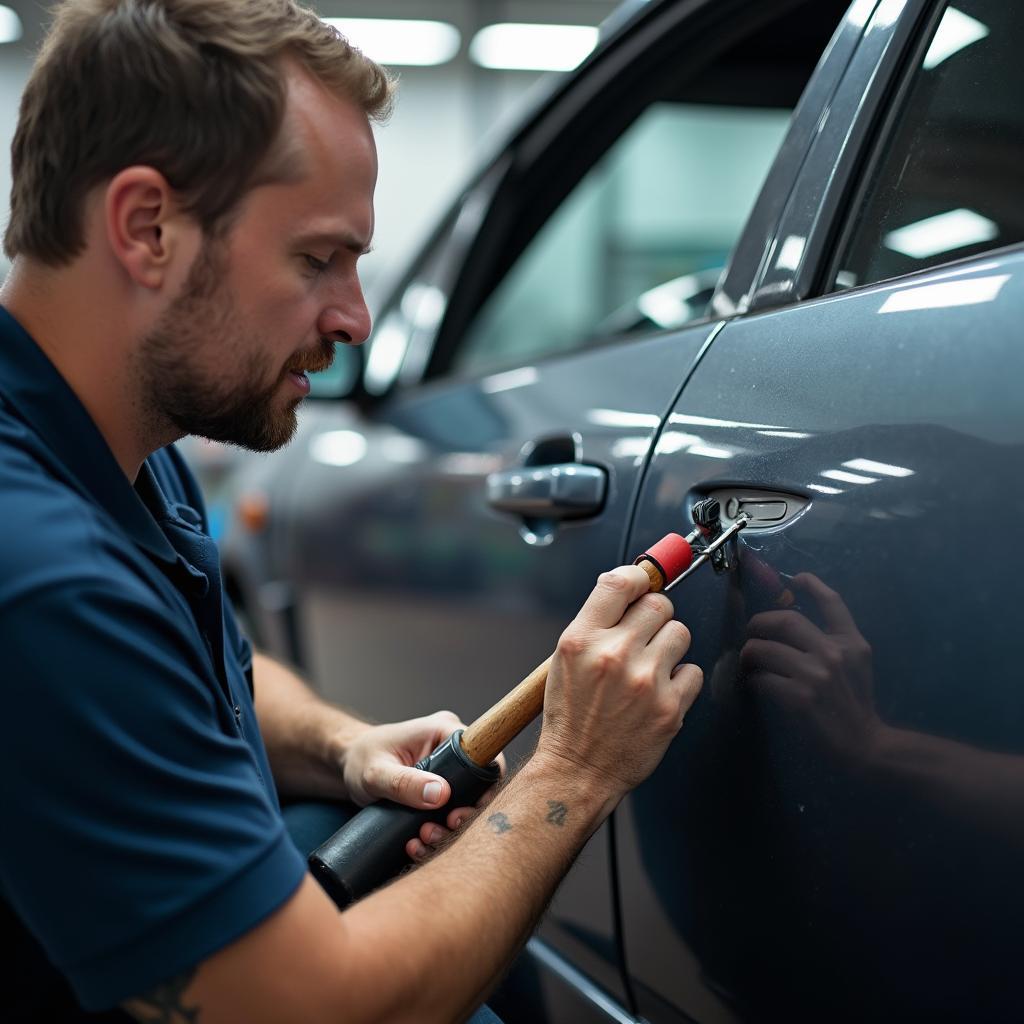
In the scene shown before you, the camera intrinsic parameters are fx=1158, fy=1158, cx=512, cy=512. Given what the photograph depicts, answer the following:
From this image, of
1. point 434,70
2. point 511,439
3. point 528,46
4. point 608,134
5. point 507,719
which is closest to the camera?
point 507,719

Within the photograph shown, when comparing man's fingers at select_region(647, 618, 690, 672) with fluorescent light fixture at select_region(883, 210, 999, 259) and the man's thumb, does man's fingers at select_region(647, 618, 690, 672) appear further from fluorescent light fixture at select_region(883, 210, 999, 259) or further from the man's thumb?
fluorescent light fixture at select_region(883, 210, 999, 259)

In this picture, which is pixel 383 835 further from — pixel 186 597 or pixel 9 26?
pixel 9 26

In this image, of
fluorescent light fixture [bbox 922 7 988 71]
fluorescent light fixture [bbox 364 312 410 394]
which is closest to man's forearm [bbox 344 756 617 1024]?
fluorescent light fixture [bbox 922 7 988 71]

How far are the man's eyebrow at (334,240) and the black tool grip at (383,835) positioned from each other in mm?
516

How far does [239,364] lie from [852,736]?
66cm

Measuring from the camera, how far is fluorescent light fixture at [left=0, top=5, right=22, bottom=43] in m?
9.22

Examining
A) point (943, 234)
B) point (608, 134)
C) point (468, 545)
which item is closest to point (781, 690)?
point (943, 234)

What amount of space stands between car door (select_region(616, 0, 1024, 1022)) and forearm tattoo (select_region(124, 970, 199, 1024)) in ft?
1.69

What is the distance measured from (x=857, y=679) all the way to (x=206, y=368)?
66 cm

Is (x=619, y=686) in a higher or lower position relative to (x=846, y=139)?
lower

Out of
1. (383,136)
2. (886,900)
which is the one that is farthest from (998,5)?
(383,136)

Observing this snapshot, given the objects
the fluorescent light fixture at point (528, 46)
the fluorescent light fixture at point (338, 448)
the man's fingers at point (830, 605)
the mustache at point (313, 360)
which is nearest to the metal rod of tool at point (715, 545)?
the man's fingers at point (830, 605)

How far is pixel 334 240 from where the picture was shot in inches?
44.8

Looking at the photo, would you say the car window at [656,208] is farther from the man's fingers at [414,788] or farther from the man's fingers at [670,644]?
the man's fingers at [670,644]
